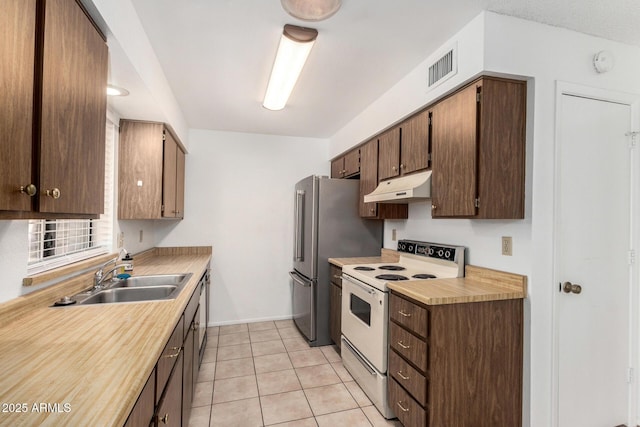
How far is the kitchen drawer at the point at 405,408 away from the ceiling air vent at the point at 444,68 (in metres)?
1.99

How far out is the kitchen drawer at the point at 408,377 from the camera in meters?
1.75

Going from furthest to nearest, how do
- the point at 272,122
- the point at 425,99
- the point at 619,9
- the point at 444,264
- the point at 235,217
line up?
the point at 235,217, the point at 272,122, the point at 444,264, the point at 425,99, the point at 619,9

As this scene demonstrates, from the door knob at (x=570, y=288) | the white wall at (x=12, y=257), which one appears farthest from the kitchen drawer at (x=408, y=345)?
the white wall at (x=12, y=257)

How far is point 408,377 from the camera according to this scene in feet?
6.17

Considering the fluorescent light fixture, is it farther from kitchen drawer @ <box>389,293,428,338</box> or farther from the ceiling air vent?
kitchen drawer @ <box>389,293,428,338</box>

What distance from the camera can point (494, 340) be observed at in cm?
180

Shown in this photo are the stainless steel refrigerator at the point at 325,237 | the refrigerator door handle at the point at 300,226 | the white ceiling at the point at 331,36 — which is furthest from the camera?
the refrigerator door handle at the point at 300,226

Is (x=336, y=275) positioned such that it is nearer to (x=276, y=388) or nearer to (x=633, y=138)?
(x=276, y=388)

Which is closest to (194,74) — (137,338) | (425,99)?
(425,99)

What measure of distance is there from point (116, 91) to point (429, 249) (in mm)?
2552

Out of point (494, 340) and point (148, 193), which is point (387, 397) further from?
point (148, 193)

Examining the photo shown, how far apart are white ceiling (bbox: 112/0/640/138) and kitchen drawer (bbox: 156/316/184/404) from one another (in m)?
1.70

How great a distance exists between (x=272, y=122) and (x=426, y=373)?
9.81 feet

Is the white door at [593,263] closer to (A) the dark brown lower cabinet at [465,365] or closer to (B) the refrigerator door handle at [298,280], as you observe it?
(A) the dark brown lower cabinet at [465,365]
